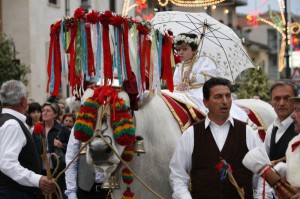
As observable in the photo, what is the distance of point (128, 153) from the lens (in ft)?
22.0

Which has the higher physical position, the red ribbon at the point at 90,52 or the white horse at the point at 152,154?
the red ribbon at the point at 90,52

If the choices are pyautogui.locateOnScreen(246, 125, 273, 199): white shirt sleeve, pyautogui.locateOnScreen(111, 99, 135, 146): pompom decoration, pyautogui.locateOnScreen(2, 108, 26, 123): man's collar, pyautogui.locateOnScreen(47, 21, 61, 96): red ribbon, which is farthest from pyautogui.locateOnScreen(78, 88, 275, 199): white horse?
pyautogui.locateOnScreen(2, 108, 26, 123): man's collar

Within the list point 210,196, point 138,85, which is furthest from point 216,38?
point 210,196

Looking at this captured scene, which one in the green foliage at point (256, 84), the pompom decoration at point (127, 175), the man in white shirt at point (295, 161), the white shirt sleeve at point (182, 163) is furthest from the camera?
the green foliage at point (256, 84)

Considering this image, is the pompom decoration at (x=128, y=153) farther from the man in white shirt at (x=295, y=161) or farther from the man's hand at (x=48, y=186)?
the man in white shirt at (x=295, y=161)

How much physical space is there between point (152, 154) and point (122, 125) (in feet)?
2.70

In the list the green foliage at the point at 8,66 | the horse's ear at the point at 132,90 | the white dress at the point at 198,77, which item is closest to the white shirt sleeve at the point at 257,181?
the horse's ear at the point at 132,90

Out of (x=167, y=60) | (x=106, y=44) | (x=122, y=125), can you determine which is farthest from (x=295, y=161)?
(x=106, y=44)

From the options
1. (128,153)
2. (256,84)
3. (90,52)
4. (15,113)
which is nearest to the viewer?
(128,153)

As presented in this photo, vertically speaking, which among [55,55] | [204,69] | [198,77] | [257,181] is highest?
[55,55]

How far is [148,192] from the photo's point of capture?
7.15m

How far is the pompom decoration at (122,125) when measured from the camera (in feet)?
21.1

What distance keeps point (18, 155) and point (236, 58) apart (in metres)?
3.63

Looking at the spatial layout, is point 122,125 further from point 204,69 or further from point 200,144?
point 204,69
